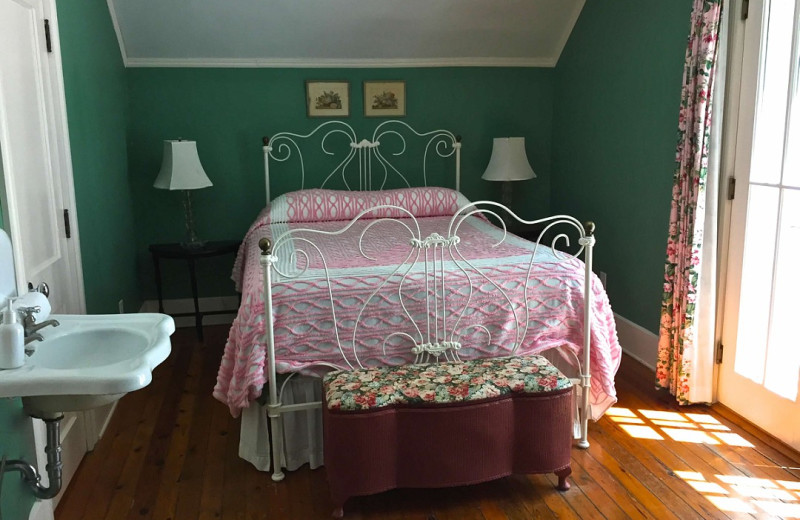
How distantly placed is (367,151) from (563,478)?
2.80 metres

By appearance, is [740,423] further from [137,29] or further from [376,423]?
[137,29]

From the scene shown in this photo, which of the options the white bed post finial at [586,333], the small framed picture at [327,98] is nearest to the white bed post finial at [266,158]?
the small framed picture at [327,98]

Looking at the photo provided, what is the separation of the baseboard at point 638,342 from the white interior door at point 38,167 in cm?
278

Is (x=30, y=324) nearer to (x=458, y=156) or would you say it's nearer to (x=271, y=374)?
(x=271, y=374)

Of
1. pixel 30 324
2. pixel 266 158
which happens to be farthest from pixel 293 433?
pixel 266 158

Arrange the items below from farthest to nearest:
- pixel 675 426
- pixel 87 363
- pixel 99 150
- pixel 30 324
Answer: pixel 99 150 → pixel 675 426 → pixel 87 363 → pixel 30 324

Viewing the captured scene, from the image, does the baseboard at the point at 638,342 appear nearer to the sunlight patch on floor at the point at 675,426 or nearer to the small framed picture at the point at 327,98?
the sunlight patch on floor at the point at 675,426

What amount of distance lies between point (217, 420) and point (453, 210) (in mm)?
1957

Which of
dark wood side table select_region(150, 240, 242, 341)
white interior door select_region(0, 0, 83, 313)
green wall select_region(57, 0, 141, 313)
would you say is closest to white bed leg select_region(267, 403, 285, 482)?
white interior door select_region(0, 0, 83, 313)

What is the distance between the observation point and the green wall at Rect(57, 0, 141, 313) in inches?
120

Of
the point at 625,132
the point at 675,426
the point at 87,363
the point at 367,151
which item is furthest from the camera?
the point at 367,151

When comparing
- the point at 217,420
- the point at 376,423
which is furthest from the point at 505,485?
the point at 217,420

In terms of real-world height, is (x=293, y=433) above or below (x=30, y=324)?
below

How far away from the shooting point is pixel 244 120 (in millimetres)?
4484
